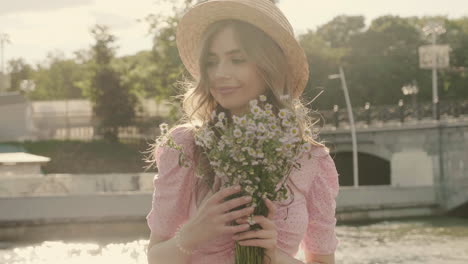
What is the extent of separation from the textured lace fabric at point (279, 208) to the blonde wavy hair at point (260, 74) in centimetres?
4

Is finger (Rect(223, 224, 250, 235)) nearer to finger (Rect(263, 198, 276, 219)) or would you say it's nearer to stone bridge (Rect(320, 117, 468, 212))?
finger (Rect(263, 198, 276, 219))

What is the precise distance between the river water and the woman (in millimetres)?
12181

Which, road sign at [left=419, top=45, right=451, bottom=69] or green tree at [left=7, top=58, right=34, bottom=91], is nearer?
road sign at [left=419, top=45, right=451, bottom=69]

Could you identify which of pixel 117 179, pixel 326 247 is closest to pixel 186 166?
pixel 326 247

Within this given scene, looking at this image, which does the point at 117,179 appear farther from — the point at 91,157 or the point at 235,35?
the point at 235,35

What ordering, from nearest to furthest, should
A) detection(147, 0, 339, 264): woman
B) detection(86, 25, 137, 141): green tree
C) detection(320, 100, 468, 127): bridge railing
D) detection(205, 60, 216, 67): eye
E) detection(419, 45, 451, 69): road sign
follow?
detection(147, 0, 339, 264): woman
detection(205, 60, 216, 67): eye
detection(320, 100, 468, 127): bridge railing
detection(419, 45, 451, 69): road sign
detection(86, 25, 137, 141): green tree

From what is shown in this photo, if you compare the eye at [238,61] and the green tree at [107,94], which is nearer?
the eye at [238,61]

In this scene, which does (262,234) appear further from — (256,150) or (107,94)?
(107,94)

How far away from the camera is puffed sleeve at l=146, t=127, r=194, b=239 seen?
2045mm

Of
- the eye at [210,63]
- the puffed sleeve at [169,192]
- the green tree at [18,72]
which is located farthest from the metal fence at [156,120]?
the puffed sleeve at [169,192]

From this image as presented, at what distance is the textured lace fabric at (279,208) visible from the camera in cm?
205

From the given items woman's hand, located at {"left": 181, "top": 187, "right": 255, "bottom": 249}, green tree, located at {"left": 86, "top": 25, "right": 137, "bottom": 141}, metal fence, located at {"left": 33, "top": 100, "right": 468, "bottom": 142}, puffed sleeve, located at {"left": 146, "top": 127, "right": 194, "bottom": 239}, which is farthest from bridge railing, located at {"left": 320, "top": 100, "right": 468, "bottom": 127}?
woman's hand, located at {"left": 181, "top": 187, "right": 255, "bottom": 249}

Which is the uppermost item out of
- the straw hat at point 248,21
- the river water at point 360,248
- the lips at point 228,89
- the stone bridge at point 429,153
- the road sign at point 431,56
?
the road sign at point 431,56

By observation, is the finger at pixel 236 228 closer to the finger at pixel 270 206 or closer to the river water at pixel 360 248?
the finger at pixel 270 206
